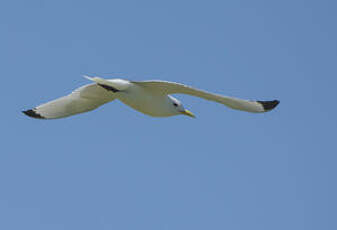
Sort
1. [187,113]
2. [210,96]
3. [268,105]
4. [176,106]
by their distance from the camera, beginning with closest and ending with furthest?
[210,96] < [268,105] < [176,106] < [187,113]

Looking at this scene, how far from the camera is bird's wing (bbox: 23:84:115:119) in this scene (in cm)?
1461

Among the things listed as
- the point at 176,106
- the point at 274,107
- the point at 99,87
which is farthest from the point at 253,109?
the point at 99,87

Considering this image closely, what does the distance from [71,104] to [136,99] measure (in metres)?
1.57

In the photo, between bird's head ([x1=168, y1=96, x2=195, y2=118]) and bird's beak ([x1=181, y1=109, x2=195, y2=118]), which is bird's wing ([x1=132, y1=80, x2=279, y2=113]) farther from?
bird's beak ([x1=181, y1=109, x2=195, y2=118])

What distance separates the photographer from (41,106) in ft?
48.4

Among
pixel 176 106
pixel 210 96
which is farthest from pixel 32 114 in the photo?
pixel 210 96

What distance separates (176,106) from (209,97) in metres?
1.06

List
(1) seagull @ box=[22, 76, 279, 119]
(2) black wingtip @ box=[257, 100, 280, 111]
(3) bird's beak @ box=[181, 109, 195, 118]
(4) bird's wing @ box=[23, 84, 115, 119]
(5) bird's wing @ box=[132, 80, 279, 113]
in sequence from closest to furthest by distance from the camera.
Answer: (5) bird's wing @ box=[132, 80, 279, 113]
(1) seagull @ box=[22, 76, 279, 119]
(2) black wingtip @ box=[257, 100, 280, 111]
(3) bird's beak @ box=[181, 109, 195, 118]
(4) bird's wing @ box=[23, 84, 115, 119]

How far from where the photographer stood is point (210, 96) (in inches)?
520

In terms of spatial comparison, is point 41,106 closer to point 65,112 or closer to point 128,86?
point 65,112

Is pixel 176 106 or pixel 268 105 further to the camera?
pixel 176 106

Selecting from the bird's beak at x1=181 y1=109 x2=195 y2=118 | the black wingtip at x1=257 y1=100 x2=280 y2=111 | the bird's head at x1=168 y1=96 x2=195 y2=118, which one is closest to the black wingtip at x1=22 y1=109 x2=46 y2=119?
the bird's head at x1=168 y1=96 x2=195 y2=118

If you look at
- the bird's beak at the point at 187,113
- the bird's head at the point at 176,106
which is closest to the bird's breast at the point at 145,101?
the bird's head at the point at 176,106

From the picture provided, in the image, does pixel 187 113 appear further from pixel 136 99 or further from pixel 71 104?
pixel 71 104
